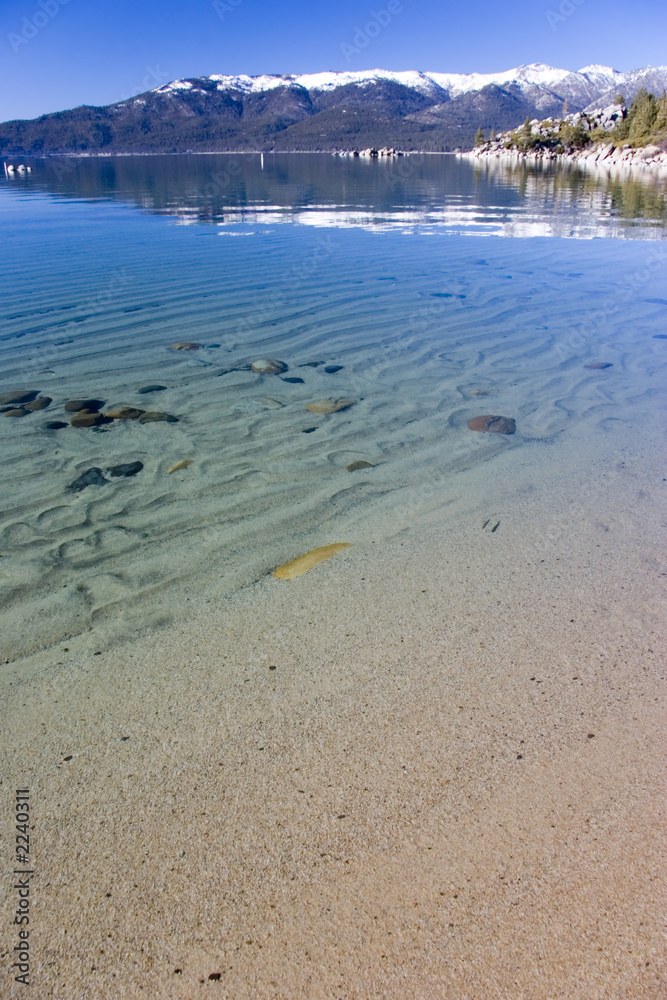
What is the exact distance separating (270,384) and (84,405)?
7.39ft

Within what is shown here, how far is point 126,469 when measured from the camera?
5578mm

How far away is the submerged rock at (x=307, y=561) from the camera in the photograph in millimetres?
4164

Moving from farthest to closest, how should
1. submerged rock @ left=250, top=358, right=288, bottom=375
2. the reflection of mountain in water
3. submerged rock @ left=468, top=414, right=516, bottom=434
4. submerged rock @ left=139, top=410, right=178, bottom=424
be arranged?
the reflection of mountain in water, submerged rock @ left=250, top=358, right=288, bottom=375, submerged rock @ left=139, top=410, right=178, bottom=424, submerged rock @ left=468, top=414, right=516, bottom=434

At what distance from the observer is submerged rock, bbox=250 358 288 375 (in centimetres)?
816

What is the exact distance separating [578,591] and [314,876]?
2519 mm

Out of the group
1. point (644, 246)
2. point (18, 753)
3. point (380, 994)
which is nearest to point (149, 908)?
point (380, 994)

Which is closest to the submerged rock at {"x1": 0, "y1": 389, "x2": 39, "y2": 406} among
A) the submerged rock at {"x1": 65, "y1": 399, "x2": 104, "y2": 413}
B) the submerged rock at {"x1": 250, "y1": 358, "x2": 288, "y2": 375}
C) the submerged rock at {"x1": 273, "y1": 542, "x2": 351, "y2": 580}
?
the submerged rock at {"x1": 65, "y1": 399, "x2": 104, "y2": 413}

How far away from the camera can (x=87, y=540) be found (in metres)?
4.53

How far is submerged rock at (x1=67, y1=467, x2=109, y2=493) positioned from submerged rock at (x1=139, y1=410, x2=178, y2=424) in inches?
48.2

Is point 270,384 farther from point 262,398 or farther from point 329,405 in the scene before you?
point 329,405

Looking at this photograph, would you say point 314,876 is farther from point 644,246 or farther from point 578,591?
point 644,246

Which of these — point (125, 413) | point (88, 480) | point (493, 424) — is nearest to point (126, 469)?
point (88, 480)

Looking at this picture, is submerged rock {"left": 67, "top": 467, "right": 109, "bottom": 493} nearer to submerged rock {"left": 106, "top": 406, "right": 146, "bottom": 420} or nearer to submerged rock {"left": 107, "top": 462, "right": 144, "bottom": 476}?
submerged rock {"left": 107, "top": 462, "right": 144, "bottom": 476}

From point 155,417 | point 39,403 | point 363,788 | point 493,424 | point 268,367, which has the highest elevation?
point 268,367
